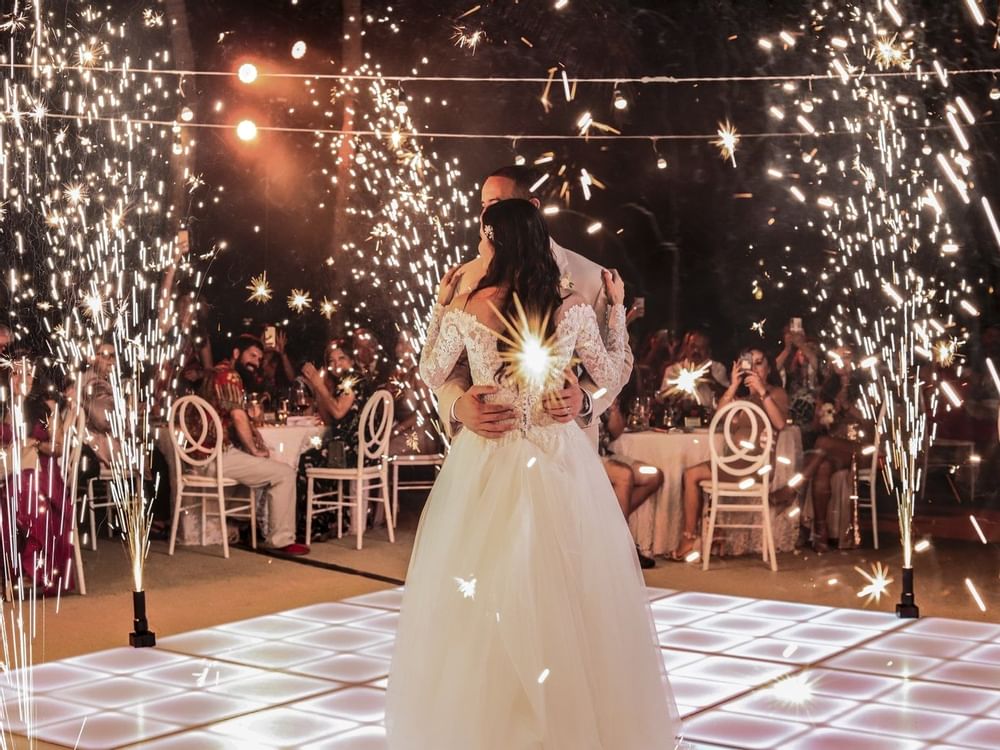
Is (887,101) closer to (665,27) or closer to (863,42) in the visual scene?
(863,42)

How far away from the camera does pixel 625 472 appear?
6.52m

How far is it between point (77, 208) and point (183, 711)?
3.29 metres

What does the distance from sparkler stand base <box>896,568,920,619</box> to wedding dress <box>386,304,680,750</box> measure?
2222 mm

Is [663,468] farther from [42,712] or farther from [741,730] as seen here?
[42,712]

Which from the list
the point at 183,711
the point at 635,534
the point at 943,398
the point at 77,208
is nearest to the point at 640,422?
the point at 635,534

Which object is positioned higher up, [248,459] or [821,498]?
[248,459]

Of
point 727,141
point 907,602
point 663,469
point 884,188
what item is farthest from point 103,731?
point 727,141

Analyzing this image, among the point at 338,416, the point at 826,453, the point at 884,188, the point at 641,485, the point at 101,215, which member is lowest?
the point at 641,485

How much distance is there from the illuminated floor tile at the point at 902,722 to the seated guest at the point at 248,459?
371cm

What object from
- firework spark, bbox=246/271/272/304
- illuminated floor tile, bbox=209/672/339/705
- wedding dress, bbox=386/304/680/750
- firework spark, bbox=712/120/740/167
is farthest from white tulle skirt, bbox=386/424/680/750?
firework spark, bbox=712/120/740/167

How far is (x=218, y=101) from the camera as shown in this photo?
877 centimetres

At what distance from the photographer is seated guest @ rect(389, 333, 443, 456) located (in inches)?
314

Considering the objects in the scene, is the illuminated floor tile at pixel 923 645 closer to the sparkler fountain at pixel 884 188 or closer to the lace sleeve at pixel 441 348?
the lace sleeve at pixel 441 348

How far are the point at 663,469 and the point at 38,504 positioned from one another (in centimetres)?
302
